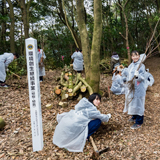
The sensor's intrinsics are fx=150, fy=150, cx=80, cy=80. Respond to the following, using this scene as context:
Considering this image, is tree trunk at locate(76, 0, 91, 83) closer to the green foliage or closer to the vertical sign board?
the vertical sign board

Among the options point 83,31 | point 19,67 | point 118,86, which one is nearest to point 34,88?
point 83,31

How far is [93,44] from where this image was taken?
5.04 m

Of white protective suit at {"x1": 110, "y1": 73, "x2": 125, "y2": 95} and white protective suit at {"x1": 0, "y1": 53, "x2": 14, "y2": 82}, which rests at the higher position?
white protective suit at {"x1": 0, "y1": 53, "x2": 14, "y2": 82}

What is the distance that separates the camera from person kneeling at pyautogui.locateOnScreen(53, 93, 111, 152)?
2.92 meters

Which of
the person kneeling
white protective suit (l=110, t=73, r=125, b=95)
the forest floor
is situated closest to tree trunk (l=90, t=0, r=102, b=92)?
the forest floor

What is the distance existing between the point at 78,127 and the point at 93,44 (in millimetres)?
3042

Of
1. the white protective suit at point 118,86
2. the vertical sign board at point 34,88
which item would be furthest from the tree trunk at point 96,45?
the vertical sign board at point 34,88

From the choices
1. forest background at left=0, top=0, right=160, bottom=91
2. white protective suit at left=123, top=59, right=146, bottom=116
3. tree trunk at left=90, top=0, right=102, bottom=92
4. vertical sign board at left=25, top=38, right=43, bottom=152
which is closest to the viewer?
vertical sign board at left=25, top=38, right=43, bottom=152

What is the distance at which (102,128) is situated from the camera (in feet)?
12.3

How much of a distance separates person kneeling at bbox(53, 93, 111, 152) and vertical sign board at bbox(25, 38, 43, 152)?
43 centimetres

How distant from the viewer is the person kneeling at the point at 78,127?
2916 mm

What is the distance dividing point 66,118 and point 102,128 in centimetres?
114

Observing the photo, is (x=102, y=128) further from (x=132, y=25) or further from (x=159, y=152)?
(x=132, y=25)

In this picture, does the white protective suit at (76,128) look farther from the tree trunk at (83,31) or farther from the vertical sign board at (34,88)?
the tree trunk at (83,31)
